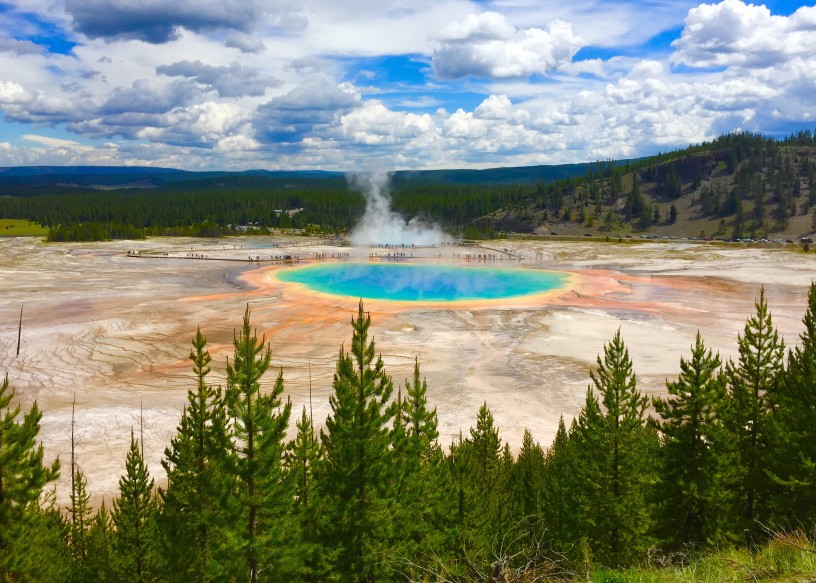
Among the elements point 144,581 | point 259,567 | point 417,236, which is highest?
point 417,236

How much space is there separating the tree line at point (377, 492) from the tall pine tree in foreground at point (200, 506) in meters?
0.05

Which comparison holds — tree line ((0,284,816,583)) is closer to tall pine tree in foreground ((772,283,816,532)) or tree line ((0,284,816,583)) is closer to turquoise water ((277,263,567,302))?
tall pine tree in foreground ((772,283,816,532))

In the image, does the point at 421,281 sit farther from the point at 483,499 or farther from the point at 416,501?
the point at 416,501

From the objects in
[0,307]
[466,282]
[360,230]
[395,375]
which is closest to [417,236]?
[360,230]

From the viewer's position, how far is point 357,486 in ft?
59.7

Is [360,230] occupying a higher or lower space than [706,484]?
higher

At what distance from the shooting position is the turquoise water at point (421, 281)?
7656 centimetres

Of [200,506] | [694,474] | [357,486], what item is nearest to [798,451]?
[694,474]

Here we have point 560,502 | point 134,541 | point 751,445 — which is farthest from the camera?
point 560,502

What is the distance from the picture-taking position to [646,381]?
4047 cm

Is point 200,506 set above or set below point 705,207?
below

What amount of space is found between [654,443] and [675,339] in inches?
1175

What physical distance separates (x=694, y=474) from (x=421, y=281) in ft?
227

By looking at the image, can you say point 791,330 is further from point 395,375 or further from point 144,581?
point 144,581
